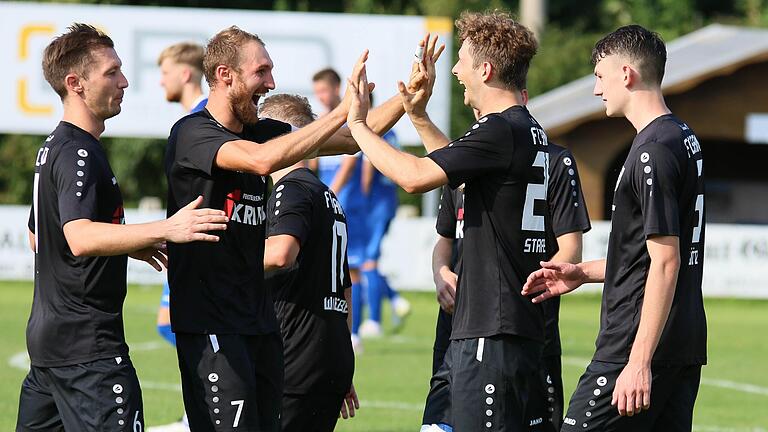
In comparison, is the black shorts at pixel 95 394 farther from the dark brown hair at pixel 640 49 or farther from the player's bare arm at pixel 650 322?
the dark brown hair at pixel 640 49

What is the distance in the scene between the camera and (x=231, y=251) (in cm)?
553

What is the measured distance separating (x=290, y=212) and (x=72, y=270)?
1.31 m

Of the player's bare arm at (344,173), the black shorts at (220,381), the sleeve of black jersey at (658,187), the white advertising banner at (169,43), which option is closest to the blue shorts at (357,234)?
the player's bare arm at (344,173)

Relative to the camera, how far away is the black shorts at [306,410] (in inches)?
251

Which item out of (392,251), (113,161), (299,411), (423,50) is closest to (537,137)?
(423,50)

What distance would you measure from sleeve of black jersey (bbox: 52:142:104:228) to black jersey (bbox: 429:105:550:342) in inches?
56.1

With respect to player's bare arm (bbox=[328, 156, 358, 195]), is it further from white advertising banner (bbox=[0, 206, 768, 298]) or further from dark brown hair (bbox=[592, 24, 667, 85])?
dark brown hair (bbox=[592, 24, 667, 85])

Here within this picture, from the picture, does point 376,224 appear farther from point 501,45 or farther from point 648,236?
point 648,236

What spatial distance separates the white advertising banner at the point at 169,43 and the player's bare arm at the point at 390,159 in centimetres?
1825

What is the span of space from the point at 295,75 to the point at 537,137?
1907cm

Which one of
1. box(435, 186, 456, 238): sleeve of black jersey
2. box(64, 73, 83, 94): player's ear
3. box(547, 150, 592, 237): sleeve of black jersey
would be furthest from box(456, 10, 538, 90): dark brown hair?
box(435, 186, 456, 238): sleeve of black jersey

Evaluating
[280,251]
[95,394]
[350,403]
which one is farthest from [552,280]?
[95,394]

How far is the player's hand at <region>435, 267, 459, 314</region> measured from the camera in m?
6.98

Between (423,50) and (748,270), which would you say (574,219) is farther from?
(748,270)
